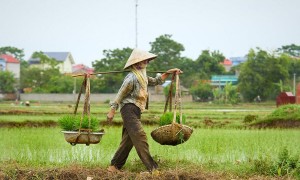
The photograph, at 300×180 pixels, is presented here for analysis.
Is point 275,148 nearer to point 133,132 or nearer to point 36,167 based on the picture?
point 133,132

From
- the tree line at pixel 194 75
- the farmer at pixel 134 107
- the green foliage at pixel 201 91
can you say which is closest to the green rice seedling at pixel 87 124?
the farmer at pixel 134 107

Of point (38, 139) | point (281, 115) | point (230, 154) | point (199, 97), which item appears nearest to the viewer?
point (230, 154)

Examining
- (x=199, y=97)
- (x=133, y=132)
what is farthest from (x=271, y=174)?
(x=199, y=97)

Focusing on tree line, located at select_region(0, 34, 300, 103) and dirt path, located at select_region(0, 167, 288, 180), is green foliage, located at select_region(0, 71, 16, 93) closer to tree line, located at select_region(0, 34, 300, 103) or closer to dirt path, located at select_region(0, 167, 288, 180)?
tree line, located at select_region(0, 34, 300, 103)

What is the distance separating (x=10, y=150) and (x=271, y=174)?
469cm

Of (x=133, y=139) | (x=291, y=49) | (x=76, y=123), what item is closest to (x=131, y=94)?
(x=133, y=139)

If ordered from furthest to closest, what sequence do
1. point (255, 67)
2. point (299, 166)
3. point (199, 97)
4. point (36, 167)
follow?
point (199, 97), point (255, 67), point (36, 167), point (299, 166)

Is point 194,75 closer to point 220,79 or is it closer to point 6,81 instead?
point 220,79

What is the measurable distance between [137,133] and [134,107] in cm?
39

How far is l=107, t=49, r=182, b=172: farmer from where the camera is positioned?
699cm

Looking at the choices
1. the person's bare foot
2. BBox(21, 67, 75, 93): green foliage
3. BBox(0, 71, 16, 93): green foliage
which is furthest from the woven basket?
BBox(0, 71, 16, 93): green foliage

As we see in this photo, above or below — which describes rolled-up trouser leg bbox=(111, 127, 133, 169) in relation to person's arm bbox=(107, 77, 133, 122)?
below

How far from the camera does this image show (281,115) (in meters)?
17.9

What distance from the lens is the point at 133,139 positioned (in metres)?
7.02
